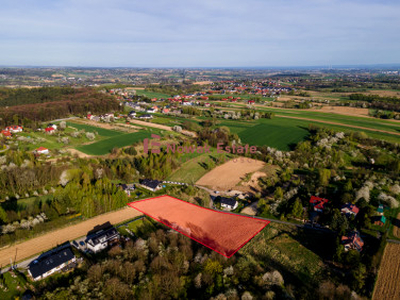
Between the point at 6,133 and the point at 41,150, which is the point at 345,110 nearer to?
the point at 41,150

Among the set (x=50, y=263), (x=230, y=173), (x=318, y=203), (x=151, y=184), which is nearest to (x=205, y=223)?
(x=151, y=184)

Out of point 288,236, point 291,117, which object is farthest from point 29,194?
point 291,117

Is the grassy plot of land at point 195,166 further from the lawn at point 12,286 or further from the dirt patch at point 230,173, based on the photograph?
the lawn at point 12,286

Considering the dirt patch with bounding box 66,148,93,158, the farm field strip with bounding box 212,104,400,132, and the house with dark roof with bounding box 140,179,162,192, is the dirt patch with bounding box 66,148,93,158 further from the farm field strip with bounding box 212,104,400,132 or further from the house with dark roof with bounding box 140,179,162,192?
the farm field strip with bounding box 212,104,400,132

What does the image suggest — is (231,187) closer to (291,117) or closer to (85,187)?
(85,187)

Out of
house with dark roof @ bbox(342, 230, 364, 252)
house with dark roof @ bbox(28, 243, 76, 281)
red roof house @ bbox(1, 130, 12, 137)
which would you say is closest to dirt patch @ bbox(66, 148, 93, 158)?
red roof house @ bbox(1, 130, 12, 137)

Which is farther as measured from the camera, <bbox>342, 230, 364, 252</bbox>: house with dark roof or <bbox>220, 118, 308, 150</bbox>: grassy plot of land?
<bbox>220, 118, 308, 150</bbox>: grassy plot of land
